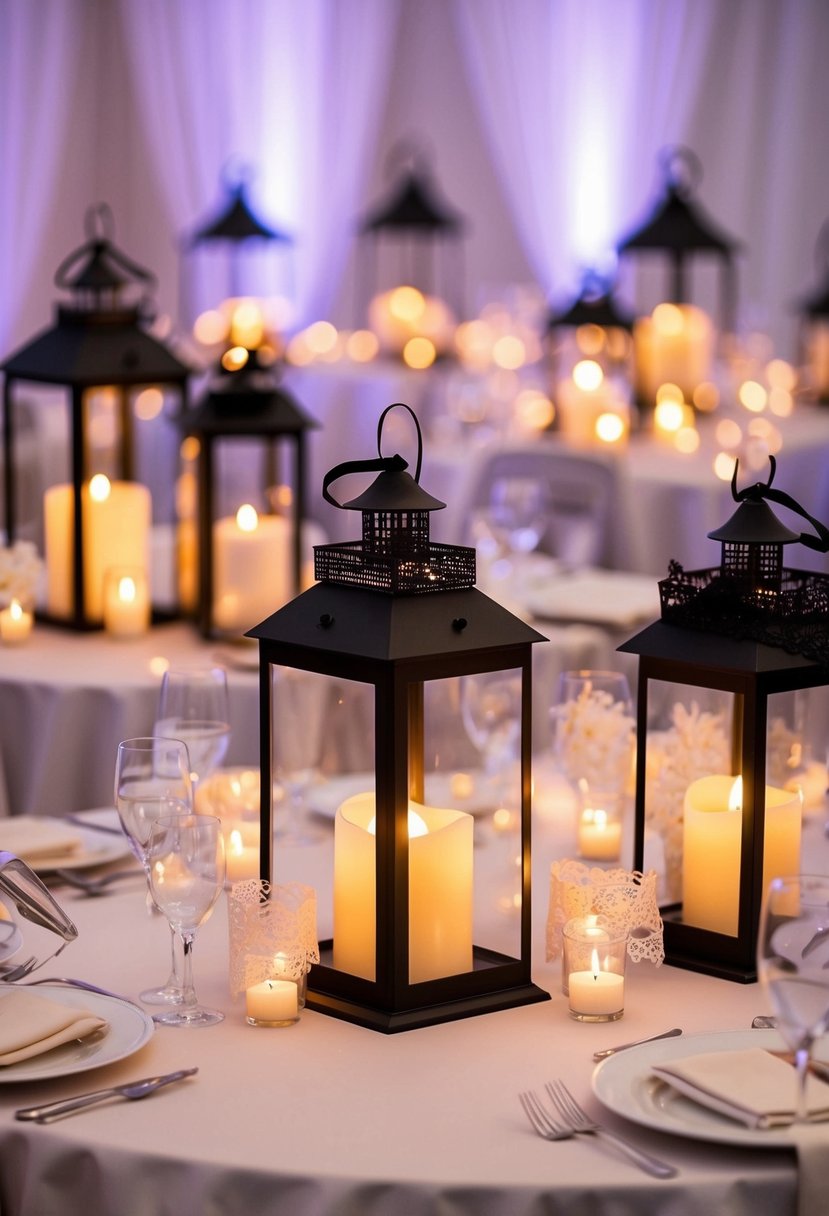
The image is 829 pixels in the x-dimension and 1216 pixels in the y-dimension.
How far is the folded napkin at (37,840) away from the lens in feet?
7.11

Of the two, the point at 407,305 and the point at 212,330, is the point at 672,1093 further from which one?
the point at 212,330

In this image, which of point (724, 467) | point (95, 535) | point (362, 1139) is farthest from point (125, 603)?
point (724, 467)

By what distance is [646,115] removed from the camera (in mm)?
9945

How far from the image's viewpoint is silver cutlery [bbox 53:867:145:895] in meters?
2.11

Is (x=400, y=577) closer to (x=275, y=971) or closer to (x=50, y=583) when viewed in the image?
(x=275, y=971)

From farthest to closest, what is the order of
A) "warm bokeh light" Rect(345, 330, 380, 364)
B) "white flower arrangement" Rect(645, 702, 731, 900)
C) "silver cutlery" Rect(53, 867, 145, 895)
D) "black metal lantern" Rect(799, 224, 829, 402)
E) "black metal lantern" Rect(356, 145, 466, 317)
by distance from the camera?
"black metal lantern" Rect(356, 145, 466, 317) < "warm bokeh light" Rect(345, 330, 380, 364) < "black metal lantern" Rect(799, 224, 829, 402) < "silver cutlery" Rect(53, 867, 145, 895) < "white flower arrangement" Rect(645, 702, 731, 900)

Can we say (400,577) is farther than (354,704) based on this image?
No

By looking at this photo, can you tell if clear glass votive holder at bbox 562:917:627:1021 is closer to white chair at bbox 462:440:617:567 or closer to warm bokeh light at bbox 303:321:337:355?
white chair at bbox 462:440:617:567

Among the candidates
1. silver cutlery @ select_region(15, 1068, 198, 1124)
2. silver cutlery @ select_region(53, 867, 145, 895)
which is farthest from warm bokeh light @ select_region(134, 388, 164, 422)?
silver cutlery @ select_region(15, 1068, 198, 1124)

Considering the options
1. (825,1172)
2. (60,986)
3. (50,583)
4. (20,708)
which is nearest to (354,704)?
(60,986)

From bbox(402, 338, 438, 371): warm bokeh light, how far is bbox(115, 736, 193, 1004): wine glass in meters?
5.94

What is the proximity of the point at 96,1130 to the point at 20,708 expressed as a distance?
185cm

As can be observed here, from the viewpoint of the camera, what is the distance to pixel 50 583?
3645 mm

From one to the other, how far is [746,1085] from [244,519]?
2.16 meters
